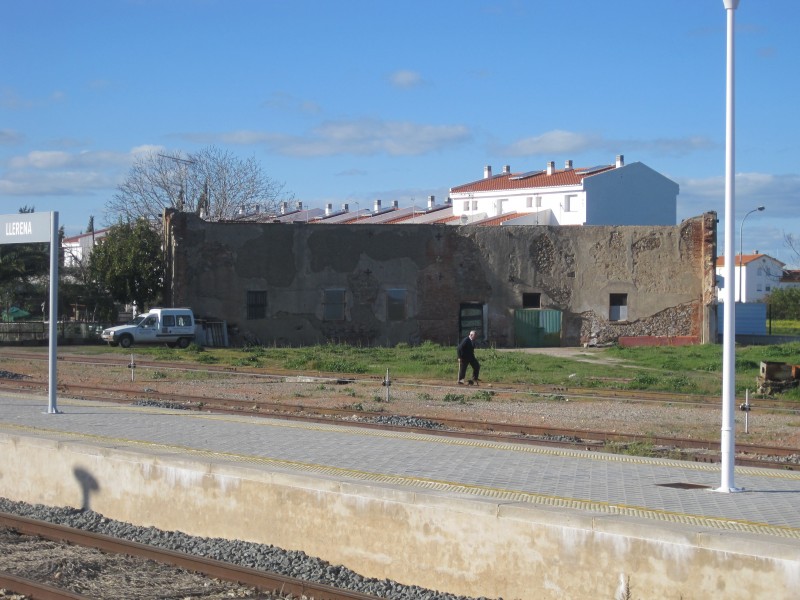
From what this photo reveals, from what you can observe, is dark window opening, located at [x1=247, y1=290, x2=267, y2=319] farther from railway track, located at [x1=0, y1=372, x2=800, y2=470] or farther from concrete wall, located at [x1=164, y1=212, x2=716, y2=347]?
railway track, located at [x1=0, y1=372, x2=800, y2=470]

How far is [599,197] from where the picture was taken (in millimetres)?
76125

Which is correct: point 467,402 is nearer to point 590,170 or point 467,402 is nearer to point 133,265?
point 133,265

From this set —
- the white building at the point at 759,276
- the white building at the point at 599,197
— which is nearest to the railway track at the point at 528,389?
the white building at the point at 599,197

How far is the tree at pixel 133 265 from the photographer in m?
47.1

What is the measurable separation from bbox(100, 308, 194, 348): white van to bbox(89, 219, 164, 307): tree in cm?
473

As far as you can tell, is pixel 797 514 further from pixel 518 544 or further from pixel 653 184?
pixel 653 184

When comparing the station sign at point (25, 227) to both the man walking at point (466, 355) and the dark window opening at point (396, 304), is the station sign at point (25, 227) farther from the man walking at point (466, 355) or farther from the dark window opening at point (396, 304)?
the dark window opening at point (396, 304)

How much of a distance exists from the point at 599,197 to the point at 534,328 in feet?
109

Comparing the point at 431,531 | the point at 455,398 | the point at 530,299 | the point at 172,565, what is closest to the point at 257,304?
the point at 530,299

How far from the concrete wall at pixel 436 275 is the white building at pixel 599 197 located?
91.0 ft

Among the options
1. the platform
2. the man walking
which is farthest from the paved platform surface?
the man walking

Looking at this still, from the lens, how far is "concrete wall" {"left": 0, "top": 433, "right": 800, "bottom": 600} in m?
6.46

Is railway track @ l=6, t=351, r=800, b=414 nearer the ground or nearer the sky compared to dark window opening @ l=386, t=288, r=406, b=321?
nearer the ground

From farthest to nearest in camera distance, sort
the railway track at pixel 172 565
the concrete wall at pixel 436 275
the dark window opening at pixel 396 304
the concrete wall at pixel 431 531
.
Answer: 1. the dark window opening at pixel 396 304
2. the concrete wall at pixel 436 275
3. the railway track at pixel 172 565
4. the concrete wall at pixel 431 531
